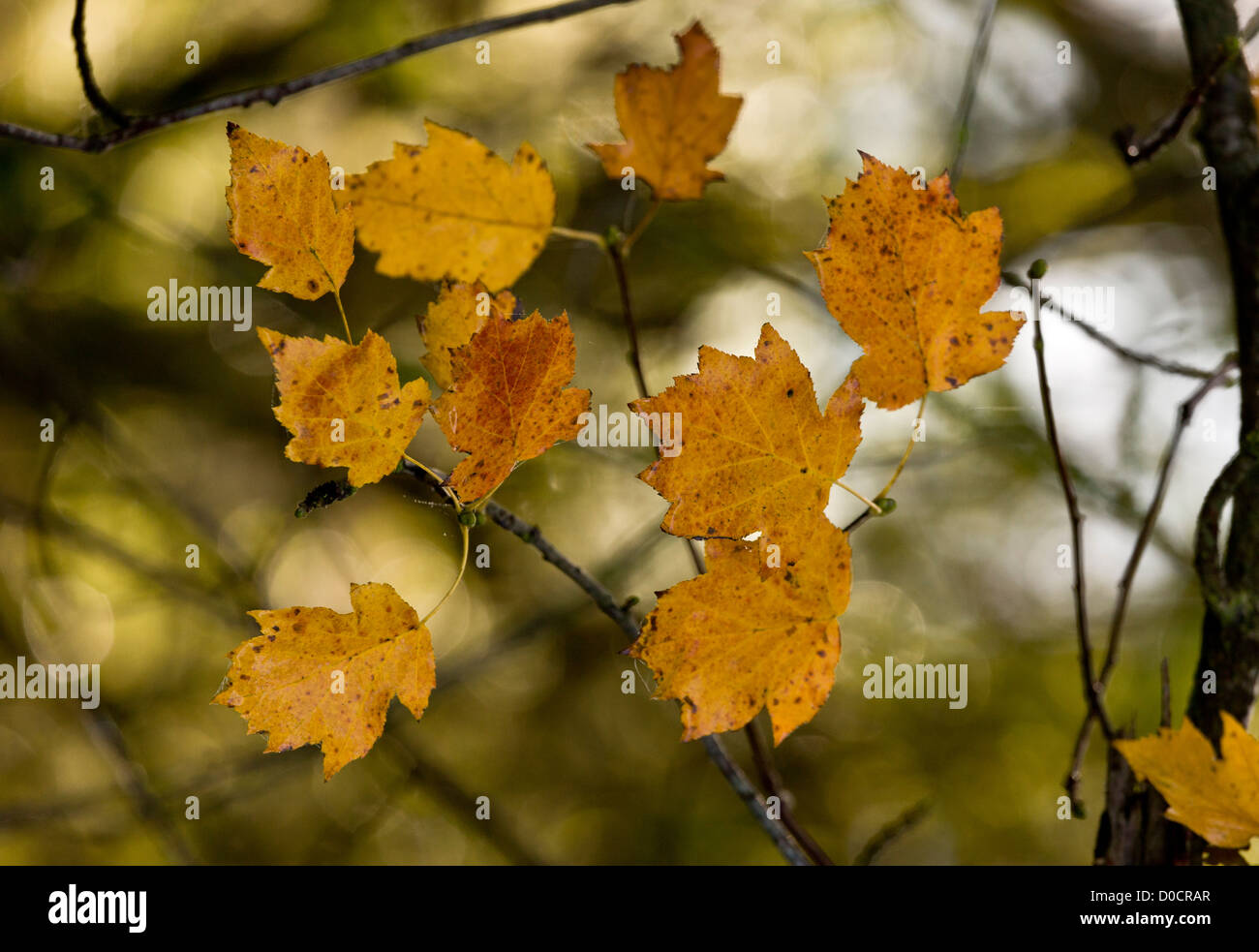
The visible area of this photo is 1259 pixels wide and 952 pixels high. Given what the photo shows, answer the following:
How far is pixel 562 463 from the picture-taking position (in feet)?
2.96

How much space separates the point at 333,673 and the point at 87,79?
0.91 ft

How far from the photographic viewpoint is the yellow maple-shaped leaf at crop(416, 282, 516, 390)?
1.01ft

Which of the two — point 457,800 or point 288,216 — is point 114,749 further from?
point 288,216

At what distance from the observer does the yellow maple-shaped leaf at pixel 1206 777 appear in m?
0.34

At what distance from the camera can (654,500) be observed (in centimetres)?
83

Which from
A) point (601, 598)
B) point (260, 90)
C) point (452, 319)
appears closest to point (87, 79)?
point (260, 90)

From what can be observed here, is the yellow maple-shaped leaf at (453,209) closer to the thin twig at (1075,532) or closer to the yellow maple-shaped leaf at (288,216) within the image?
the yellow maple-shaped leaf at (288,216)

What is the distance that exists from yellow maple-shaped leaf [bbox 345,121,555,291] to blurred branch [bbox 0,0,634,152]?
0.04 meters

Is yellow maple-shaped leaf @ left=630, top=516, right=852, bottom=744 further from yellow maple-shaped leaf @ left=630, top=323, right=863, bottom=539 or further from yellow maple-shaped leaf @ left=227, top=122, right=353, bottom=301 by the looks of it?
yellow maple-shaped leaf @ left=227, top=122, right=353, bottom=301

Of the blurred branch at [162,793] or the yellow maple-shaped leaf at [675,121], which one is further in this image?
the blurred branch at [162,793]

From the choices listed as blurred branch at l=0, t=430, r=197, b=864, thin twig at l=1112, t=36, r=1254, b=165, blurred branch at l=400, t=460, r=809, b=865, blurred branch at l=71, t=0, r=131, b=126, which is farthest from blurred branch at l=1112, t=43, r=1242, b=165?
blurred branch at l=0, t=430, r=197, b=864

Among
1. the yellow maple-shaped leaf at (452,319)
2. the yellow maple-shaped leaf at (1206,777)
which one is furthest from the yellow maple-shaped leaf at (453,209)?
the yellow maple-shaped leaf at (1206,777)

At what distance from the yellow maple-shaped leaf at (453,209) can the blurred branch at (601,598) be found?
103 mm
